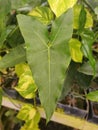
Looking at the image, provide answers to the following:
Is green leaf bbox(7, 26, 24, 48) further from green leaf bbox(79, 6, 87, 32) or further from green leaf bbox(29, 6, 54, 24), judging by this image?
green leaf bbox(79, 6, 87, 32)

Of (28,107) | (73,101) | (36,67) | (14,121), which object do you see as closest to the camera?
(36,67)

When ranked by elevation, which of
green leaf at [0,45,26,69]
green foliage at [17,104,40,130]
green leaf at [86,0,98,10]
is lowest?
green foliage at [17,104,40,130]

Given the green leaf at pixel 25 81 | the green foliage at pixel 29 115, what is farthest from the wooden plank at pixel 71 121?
the green leaf at pixel 25 81

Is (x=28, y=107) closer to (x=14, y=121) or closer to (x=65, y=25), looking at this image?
(x=65, y=25)

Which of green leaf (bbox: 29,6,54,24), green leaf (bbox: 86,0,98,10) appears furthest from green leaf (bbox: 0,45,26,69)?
green leaf (bbox: 86,0,98,10)

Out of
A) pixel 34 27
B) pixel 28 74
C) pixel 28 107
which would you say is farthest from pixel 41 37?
pixel 28 107

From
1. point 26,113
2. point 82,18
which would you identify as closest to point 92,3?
point 82,18
